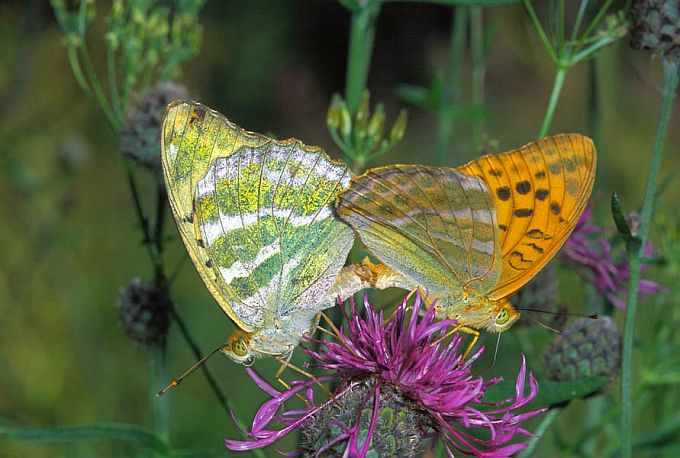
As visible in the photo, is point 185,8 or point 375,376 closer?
point 375,376

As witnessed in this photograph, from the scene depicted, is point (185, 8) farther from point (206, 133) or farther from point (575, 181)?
point (575, 181)

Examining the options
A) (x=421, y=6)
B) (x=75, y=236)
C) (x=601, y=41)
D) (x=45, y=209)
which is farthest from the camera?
(x=421, y=6)

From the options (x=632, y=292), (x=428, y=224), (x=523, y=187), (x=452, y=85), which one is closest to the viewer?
(x=632, y=292)

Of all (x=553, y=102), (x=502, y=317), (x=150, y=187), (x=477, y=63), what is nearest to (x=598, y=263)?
(x=553, y=102)

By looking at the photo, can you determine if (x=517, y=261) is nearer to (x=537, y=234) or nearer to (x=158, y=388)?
(x=537, y=234)

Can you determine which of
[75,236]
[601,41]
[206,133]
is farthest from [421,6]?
[206,133]

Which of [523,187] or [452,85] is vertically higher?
[452,85]

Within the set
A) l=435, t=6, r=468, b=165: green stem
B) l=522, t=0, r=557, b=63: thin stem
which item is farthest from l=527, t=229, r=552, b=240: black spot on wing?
l=435, t=6, r=468, b=165: green stem

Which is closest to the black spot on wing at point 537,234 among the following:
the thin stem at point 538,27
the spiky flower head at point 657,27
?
the thin stem at point 538,27
